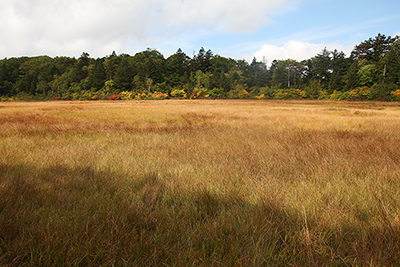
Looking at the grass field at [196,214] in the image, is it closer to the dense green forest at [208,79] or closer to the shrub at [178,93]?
the dense green forest at [208,79]

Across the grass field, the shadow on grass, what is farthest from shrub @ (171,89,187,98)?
the shadow on grass

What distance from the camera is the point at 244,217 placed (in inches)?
71.7

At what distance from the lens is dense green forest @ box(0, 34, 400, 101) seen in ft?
174

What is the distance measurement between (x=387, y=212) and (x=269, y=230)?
114 centimetres

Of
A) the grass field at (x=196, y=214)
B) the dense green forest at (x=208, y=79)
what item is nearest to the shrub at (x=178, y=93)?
the dense green forest at (x=208, y=79)

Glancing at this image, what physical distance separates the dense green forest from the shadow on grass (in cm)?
5939

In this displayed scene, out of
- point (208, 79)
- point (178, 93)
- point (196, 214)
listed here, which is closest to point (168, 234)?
point (196, 214)

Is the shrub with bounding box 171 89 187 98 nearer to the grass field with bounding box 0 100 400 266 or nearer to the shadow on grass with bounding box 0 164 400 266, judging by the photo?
the grass field with bounding box 0 100 400 266

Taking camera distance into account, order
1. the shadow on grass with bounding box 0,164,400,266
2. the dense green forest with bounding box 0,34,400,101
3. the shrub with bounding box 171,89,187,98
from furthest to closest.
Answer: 1. the shrub with bounding box 171,89,187,98
2. the dense green forest with bounding box 0,34,400,101
3. the shadow on grass with bounding box 0,164,400,266

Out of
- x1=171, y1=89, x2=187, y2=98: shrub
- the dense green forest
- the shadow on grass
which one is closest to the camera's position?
the shadow on grass

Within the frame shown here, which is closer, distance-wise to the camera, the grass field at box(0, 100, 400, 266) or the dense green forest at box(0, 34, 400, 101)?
the grass field at box(0, 100, 400, 266)

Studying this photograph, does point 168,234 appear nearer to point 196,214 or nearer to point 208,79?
point 196,214

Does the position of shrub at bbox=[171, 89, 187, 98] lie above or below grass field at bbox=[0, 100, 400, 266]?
above

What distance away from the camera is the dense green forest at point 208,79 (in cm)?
5294
